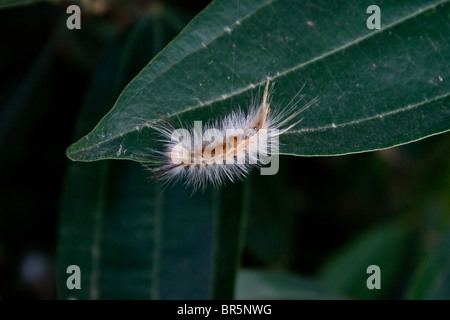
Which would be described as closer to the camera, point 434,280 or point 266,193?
point 434,280

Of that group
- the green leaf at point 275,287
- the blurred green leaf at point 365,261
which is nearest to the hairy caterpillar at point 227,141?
the green leaf at point 275,287

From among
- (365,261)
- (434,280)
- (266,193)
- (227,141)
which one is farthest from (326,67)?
(365,261)

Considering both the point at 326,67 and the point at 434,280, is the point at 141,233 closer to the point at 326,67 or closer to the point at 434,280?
the point at 326,67

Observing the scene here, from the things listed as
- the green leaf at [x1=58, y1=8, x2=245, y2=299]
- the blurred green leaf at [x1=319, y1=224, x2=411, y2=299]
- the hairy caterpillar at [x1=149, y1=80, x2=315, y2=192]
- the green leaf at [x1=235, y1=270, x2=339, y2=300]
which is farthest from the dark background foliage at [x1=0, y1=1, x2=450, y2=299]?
the hairy caterpillar at [x1=149, y1=80, x2=315, y2=192]

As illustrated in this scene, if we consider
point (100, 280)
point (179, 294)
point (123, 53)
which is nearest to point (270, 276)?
point (179, 294)

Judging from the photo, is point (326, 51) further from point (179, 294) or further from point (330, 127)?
point (179, 294)

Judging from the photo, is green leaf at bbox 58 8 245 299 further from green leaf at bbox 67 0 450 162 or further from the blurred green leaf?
the blurred green leaf
